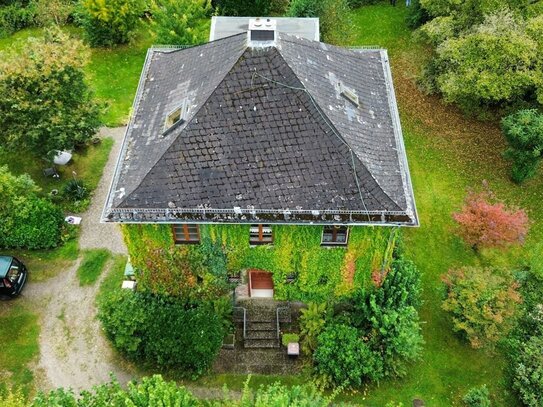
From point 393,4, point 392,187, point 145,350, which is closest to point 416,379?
point 392,187

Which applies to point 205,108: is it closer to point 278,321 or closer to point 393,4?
point 278,321

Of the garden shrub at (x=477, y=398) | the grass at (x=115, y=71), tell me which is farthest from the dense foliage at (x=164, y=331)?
the grass at (x=115, y=71)

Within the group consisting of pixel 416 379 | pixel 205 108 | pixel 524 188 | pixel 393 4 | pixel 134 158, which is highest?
pixel 205 108

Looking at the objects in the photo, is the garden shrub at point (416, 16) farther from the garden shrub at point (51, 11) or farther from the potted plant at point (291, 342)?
the potted plant at point (291, 342)

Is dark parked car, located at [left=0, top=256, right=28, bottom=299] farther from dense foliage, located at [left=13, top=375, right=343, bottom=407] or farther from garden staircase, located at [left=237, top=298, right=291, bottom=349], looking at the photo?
garden staircase, located at [left=237, top=298, right=291, bottom=349]

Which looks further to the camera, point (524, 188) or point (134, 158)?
point (524, 188)

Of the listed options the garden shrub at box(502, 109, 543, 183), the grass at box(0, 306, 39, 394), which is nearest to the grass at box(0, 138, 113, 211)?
the grass at box(0, 306, 39, 394)
